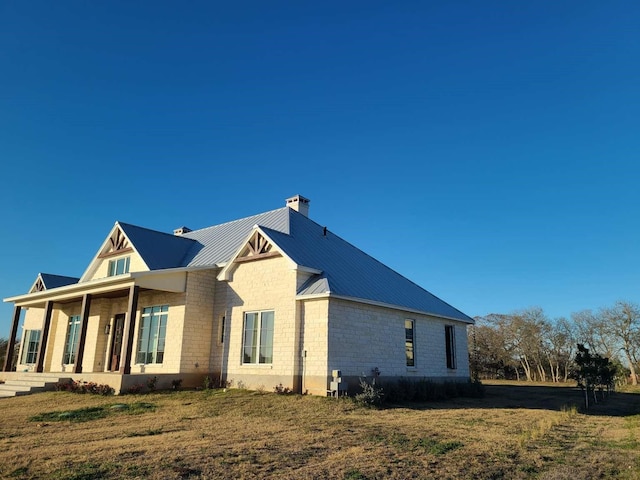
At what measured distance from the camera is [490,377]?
47031 millimetres

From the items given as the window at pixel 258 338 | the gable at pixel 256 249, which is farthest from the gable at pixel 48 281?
the window at pixel 258 338

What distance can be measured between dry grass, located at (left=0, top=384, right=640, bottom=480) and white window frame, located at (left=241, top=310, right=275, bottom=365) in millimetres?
1824

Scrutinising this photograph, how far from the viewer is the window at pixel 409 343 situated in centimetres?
1966

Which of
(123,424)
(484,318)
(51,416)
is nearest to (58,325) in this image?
(51,416)

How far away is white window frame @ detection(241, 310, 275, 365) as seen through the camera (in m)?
17.4

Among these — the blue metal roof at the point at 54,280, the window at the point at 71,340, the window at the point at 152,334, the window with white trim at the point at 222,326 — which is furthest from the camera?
the blue metal roof at the point at 54,280

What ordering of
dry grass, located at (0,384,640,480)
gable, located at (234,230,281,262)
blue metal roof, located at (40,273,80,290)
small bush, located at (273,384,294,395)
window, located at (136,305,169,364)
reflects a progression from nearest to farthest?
dry grass, located at (0,384,640,480), small bush, located at (273,384,294,395), gable, located at (234,230,281,262), window, located at (136,305,169,364), blue metal roof, located at (40,273,80,290)

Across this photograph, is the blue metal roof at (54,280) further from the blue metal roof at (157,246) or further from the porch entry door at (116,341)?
the blue metal roof at (157,246)

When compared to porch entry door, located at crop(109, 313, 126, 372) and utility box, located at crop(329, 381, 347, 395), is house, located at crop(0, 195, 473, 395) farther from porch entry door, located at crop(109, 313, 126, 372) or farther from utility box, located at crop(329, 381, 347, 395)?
utility box, located at crop(329, 381, 347, 395)

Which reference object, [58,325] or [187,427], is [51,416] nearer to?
[187,427]

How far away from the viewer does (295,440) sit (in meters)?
9.24

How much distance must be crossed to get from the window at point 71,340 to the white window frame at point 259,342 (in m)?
10.9

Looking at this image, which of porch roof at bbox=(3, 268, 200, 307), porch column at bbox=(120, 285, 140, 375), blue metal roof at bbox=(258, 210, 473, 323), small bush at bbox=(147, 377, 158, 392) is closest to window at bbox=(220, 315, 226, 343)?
porch roof at bbox=(3, 268, 200, 307)

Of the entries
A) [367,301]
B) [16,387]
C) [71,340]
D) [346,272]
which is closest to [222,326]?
[346,272]
